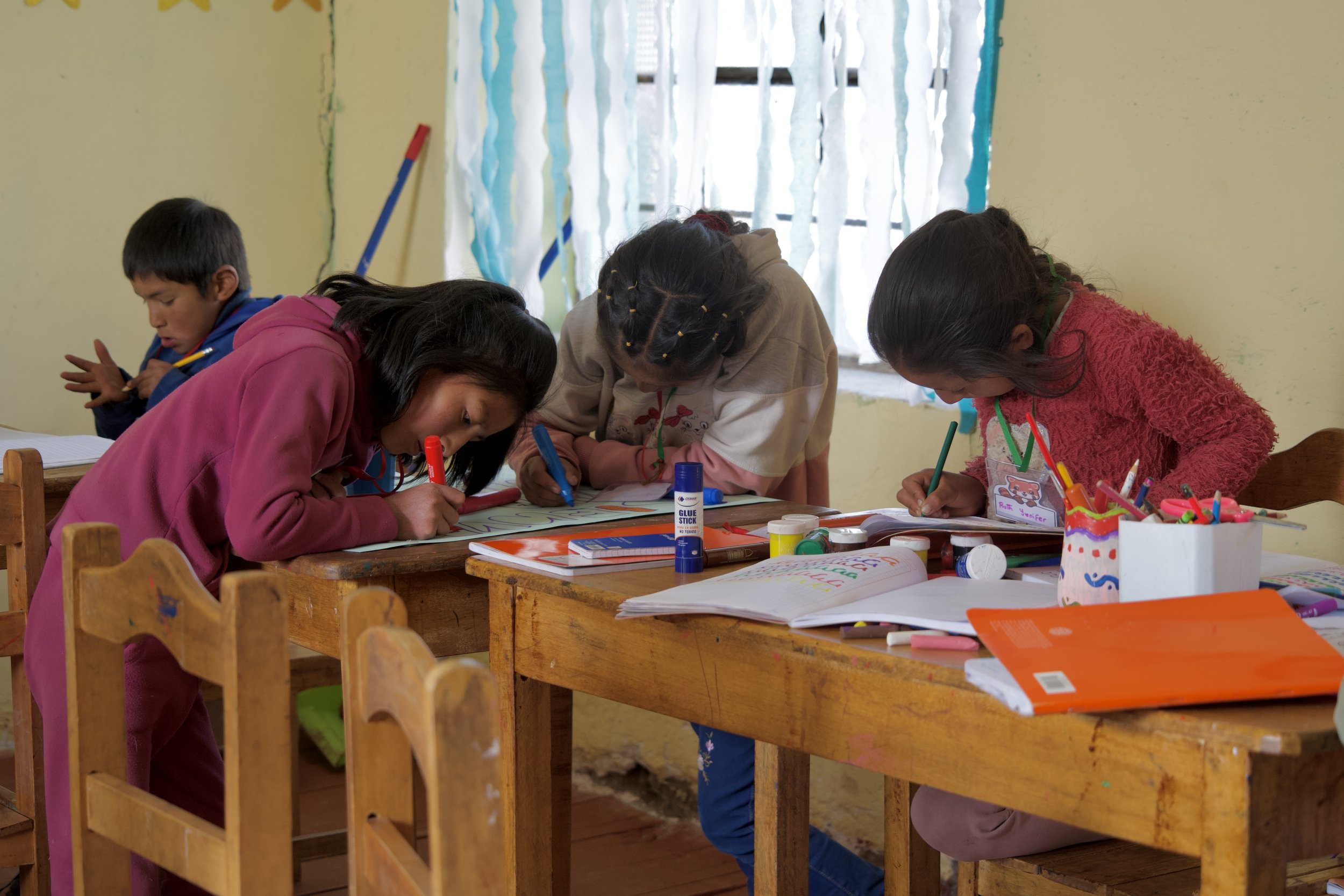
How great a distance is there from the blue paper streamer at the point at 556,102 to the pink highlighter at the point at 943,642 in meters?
1.99

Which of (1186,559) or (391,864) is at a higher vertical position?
(1186,559)

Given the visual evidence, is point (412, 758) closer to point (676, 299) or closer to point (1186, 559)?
point (1186, 559)

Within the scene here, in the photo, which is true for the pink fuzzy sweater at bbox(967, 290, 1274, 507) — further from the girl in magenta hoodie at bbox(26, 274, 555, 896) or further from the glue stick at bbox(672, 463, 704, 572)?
the girl in magenta hoodie at bbox(26, 274, 555, 896)

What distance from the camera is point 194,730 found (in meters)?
1.64

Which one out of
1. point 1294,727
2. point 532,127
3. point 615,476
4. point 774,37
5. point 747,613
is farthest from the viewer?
point 532,127

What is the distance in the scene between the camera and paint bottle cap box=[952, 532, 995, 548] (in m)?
1.20

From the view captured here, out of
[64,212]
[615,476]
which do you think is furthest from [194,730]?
[64,212]

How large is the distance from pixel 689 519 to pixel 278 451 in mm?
473

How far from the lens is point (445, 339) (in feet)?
4.99

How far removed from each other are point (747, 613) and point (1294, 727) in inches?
16.9

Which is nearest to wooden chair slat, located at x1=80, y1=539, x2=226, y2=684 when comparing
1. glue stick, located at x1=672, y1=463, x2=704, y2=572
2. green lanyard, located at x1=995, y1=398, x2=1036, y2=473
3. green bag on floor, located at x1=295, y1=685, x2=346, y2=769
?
glue stick, located at x1=672, y1=463, x2=704, y2=572

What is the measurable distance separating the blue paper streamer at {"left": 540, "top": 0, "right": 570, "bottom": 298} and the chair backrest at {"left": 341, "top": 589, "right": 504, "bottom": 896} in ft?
6.97

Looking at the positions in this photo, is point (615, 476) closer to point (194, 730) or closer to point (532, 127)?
point (194, 730)

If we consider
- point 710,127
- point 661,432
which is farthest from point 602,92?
point 661,432
